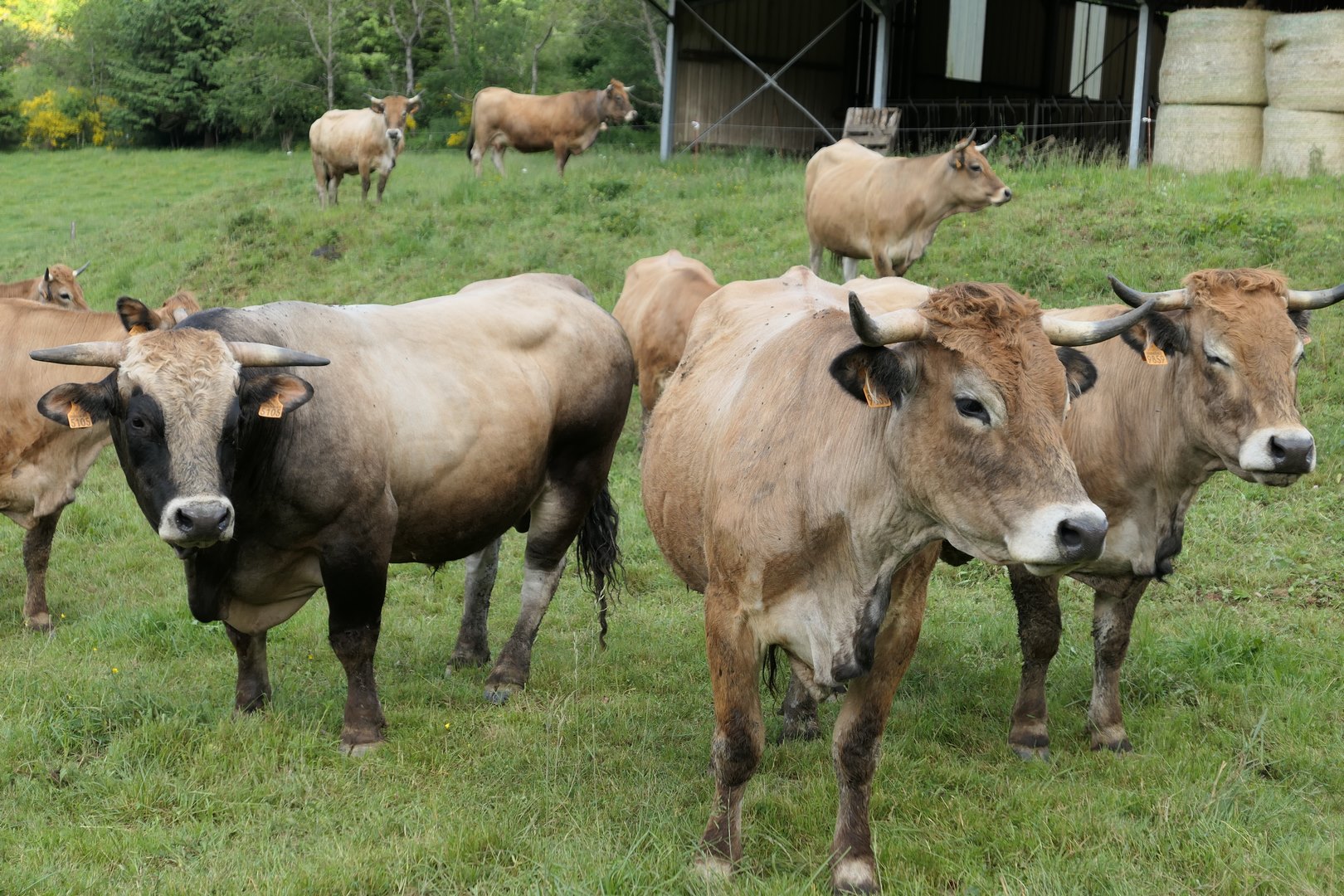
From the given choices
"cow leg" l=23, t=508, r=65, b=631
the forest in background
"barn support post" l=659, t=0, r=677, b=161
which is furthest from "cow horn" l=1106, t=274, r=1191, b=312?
the forest in background

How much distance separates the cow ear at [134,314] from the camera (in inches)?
235

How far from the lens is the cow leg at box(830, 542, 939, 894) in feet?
13.4

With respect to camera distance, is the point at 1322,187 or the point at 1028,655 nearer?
the point at 1028,655

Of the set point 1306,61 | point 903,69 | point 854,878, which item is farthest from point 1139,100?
point 854,878

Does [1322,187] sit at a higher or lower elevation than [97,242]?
Answer: higher

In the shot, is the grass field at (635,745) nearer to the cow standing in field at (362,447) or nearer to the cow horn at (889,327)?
the cow standing in field at (362,447)

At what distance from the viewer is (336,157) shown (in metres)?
20.6

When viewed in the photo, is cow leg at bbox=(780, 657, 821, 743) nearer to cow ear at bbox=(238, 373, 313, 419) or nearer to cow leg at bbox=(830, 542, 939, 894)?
cow leg at bbox=(830, 542, 939, 894)

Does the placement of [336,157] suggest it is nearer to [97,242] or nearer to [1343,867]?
[97,242]

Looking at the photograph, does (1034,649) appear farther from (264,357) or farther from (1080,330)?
(264,357)

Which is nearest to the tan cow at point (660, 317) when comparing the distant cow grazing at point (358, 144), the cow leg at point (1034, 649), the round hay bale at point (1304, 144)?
the cow leg at point (1034, 649)

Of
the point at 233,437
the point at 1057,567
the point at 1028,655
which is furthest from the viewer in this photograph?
the point at 1028,655

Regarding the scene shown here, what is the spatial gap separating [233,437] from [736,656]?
208 cm

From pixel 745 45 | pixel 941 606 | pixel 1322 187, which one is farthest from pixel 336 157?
pixel 941 606
